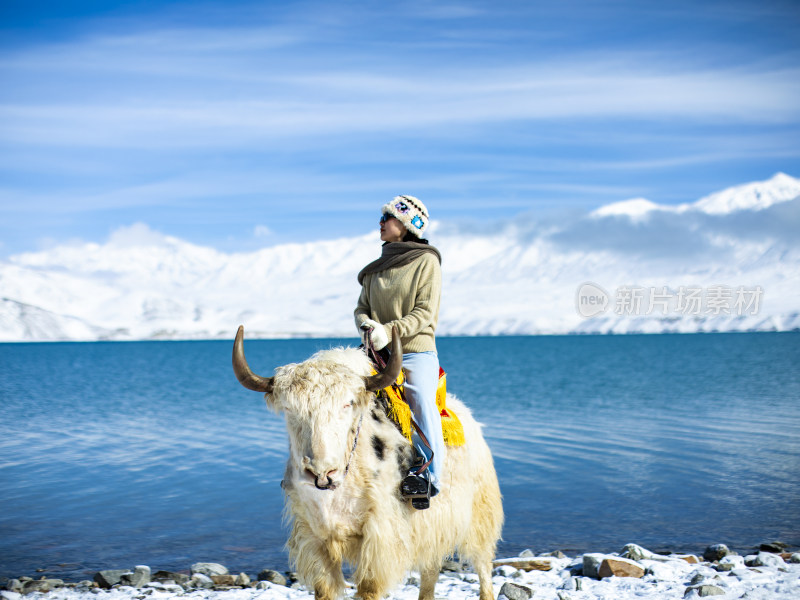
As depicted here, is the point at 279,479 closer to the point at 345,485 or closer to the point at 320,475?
the point at 345,485

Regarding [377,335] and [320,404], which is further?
[377,335]

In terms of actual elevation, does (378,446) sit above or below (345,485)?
above

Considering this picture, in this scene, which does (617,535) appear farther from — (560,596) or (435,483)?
(435,483)

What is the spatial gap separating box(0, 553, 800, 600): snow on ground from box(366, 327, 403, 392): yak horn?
104 inches

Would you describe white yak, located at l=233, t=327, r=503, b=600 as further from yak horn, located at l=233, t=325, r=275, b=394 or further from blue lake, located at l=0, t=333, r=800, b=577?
blue lake, located at l=0, t=333, r=800, b=577

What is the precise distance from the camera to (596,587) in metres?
6.79

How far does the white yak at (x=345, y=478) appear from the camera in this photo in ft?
14.0

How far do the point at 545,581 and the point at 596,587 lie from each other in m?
0.54

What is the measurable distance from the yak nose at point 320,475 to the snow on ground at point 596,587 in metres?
2.58

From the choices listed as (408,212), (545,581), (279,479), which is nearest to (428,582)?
(545,581)

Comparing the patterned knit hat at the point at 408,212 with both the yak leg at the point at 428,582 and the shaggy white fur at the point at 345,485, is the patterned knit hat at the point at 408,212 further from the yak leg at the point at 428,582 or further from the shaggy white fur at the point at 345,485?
the yak leg at the point at 428,582

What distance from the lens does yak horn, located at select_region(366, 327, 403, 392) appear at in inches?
171

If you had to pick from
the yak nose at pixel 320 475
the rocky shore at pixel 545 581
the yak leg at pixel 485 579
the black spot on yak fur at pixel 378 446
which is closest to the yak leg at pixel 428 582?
the yak leg at pixel 485 579

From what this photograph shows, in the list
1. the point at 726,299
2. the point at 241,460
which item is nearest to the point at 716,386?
the point at 726,299
